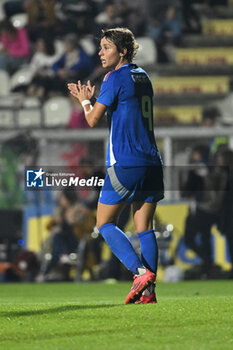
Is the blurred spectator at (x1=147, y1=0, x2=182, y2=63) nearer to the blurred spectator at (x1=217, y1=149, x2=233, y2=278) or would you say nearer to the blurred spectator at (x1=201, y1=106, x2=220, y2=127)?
the blurred spectator at (x1=201, y1=106, x2=220, y2=127)

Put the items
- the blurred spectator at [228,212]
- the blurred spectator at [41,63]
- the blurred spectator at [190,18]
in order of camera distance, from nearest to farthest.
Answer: the blurred spectator at [228,212], the blurred spectator at [41,63], the blurred spectator at [190,18]

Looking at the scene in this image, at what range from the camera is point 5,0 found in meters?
20.0

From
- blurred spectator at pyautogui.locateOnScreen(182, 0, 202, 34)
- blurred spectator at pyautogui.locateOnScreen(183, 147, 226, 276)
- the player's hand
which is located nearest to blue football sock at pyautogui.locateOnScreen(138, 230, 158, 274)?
the player's hand

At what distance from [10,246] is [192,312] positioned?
24.1 ft

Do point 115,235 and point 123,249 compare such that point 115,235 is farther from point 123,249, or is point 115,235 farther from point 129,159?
point 129,159

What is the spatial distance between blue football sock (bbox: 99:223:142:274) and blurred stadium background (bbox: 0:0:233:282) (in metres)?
5.76

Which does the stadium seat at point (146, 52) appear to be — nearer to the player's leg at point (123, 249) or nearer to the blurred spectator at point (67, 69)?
the blurred spectator at point (67, 69)

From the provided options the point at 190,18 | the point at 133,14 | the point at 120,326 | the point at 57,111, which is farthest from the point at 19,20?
the point at 120,326

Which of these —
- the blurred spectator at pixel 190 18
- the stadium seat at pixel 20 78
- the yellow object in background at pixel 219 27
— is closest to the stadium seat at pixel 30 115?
the stadium seat at pixel 20 78

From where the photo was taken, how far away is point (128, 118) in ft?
17.1

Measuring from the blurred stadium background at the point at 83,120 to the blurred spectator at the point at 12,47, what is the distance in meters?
0.03

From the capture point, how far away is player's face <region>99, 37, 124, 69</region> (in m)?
5.33

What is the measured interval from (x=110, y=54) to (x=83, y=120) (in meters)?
10.4

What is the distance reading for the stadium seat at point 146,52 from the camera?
60.3 feet
